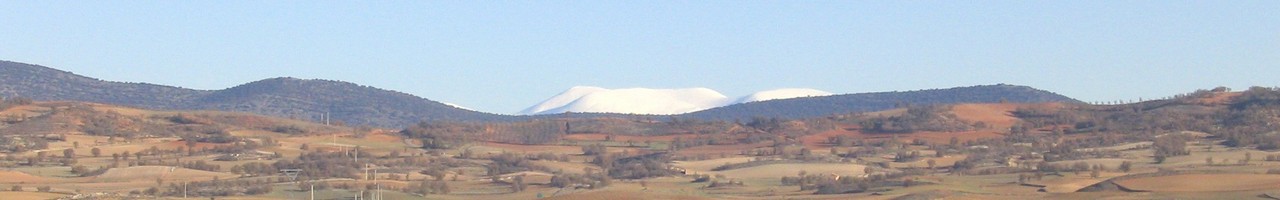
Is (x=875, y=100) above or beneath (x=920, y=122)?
above

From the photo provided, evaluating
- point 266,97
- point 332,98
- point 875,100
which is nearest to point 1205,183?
point 875,100

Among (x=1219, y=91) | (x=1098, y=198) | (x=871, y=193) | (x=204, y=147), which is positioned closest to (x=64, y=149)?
(x=204, y=147)

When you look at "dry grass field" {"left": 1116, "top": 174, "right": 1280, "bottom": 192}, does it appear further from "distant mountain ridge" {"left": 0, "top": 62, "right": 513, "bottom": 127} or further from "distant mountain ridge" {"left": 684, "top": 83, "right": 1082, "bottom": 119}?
"distant mountain ridge" {"left": 0, "top": 62, "right": 513, "bottom": 127}

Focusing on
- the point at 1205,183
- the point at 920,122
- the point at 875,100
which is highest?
the point at 875,100

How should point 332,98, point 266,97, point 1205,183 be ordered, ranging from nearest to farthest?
point 1205,183 < point 266,97 < point 332,98

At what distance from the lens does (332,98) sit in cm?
15350

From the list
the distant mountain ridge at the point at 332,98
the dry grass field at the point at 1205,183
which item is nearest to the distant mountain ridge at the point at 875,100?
the distant mountain ridge at the point at 332,98

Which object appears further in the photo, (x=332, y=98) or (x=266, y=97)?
(x=332, y=98)

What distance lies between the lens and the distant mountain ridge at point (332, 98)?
5714 inches

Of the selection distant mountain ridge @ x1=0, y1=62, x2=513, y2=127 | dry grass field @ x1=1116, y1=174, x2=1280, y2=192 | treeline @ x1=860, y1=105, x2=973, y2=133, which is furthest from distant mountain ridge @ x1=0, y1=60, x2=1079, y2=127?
dry grass field @ x1=1116, y1=174, x2=1280, y2=192

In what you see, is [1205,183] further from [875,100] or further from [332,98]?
[332,98]

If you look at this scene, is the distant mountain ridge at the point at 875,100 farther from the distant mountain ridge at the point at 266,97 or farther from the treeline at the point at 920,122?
the treeline at the point at 920,122

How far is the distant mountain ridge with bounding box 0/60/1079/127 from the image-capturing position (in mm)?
145125

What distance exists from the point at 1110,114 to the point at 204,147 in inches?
1617
